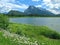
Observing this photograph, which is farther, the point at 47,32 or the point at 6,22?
the point at 47,32

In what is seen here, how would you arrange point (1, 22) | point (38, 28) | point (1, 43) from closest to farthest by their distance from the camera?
point (1, 43) < point (1, 22) < point (38, 28)

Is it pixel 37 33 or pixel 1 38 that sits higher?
pixel 1 38

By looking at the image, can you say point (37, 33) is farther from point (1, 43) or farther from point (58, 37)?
point (1, 43)

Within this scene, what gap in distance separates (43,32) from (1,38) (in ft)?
73.8

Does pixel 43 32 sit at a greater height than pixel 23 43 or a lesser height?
lesser

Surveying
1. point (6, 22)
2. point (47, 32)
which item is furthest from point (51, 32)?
point (6, 22)

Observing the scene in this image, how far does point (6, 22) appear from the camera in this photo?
2480 centimetres

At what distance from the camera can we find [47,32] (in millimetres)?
37531

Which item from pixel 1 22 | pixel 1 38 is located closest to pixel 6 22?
pixel 1 22

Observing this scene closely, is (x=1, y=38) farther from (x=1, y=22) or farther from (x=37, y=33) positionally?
(x=37, y=33)

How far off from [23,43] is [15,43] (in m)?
0.50

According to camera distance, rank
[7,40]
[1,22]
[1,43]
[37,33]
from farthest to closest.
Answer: [37,33] → [1,22] → [7,40] → [1,43]

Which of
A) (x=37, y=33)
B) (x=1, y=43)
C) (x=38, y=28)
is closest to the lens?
(x=1, y=43)

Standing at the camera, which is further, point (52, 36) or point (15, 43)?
point (52, 36)
